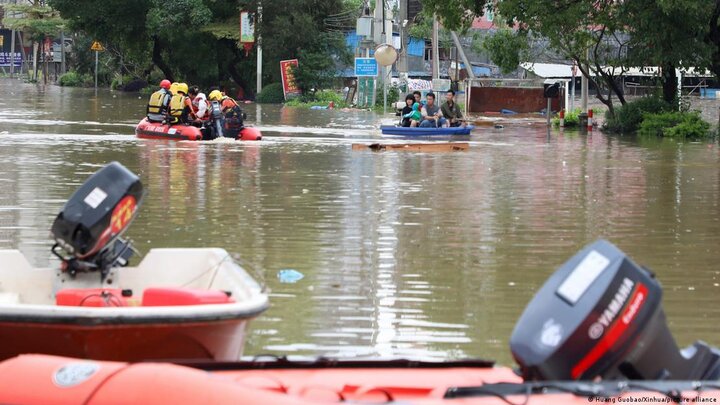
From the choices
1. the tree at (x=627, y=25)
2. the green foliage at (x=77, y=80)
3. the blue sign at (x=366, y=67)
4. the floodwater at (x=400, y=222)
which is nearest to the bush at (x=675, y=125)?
the tree at (x=627, y=25)

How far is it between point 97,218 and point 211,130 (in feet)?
67.8

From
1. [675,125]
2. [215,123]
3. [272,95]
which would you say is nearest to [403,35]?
[272,95]

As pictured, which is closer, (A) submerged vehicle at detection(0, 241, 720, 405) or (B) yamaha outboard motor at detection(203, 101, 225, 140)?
(A) submerged vehicle at detection(0, 241, 720, 405)

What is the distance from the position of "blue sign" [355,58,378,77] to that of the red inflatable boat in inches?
962

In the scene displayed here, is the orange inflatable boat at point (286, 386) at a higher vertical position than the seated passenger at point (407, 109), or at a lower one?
lower

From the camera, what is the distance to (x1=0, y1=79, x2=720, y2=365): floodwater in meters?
9.22

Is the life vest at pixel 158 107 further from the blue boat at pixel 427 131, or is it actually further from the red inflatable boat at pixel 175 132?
the blue boat at pixel 427 131

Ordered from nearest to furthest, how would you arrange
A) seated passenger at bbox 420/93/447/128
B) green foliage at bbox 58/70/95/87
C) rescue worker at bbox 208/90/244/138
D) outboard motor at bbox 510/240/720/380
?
outboard motor at bbox 510/240/720/380 < rescue worker at bbox 208/90/244/138 < seated passenger at bbox 420/93/447/128 < green foliage at bbox 58/70/95/87

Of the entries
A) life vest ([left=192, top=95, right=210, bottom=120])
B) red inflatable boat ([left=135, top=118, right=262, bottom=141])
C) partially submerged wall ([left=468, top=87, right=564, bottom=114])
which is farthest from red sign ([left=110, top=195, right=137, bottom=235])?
partially submerged wall ([left=468, top=87, right=564, bottom=114])

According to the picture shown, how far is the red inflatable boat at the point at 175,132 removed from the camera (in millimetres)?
27953

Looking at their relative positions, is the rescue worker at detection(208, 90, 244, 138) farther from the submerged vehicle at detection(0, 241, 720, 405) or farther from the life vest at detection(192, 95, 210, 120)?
the submerged vehicle at detection(0, 241, 720, 405)

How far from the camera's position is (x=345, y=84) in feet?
237

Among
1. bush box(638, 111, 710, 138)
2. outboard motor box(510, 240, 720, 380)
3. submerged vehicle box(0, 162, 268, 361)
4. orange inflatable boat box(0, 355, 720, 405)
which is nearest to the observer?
orange inflatable boat box(0, 355, 720, 405)

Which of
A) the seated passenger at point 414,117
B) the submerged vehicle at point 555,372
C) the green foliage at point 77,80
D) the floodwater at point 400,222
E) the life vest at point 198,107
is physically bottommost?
the floodwater at point 400,222
